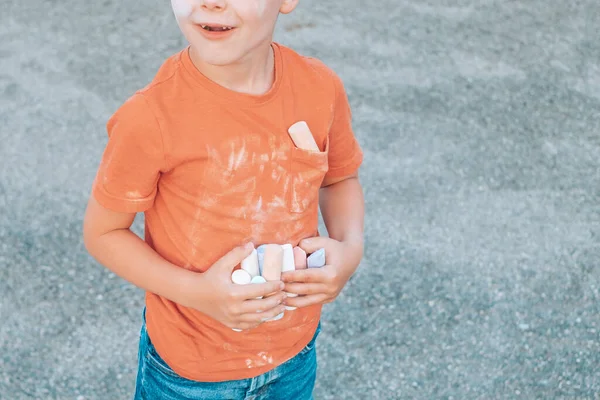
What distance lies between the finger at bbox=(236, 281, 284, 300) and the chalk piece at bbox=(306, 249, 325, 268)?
116mm

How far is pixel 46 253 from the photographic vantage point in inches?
119

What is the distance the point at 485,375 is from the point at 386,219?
0.82 metres

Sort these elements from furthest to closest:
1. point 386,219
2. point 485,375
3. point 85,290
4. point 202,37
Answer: point 386,219 → point 85,290 → point 485,375 → point 202,37

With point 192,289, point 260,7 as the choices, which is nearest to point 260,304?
point 192,289

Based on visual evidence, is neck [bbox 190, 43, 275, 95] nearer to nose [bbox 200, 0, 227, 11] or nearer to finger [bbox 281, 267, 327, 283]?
nose [bbox 200, 0, 227, 11]

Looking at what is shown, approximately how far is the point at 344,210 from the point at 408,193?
66.6 inches

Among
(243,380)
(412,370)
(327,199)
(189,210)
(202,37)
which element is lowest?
(412,370)

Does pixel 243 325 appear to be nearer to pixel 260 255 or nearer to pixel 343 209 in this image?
pixel 260 255

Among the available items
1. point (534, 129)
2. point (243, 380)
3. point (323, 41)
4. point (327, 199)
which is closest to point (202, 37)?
point (327, 199)

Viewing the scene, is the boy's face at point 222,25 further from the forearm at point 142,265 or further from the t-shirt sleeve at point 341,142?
the forearm at point 142,265

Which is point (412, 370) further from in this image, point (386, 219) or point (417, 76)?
point (417, 76)

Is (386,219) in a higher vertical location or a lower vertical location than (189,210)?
lower

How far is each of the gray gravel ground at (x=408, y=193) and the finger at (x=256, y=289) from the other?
1.27m

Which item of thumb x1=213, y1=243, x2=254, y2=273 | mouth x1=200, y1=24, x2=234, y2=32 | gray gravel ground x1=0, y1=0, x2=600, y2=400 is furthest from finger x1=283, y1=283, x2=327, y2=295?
gray gravel ground x1=0, y1=0, x2=600, y2=400
